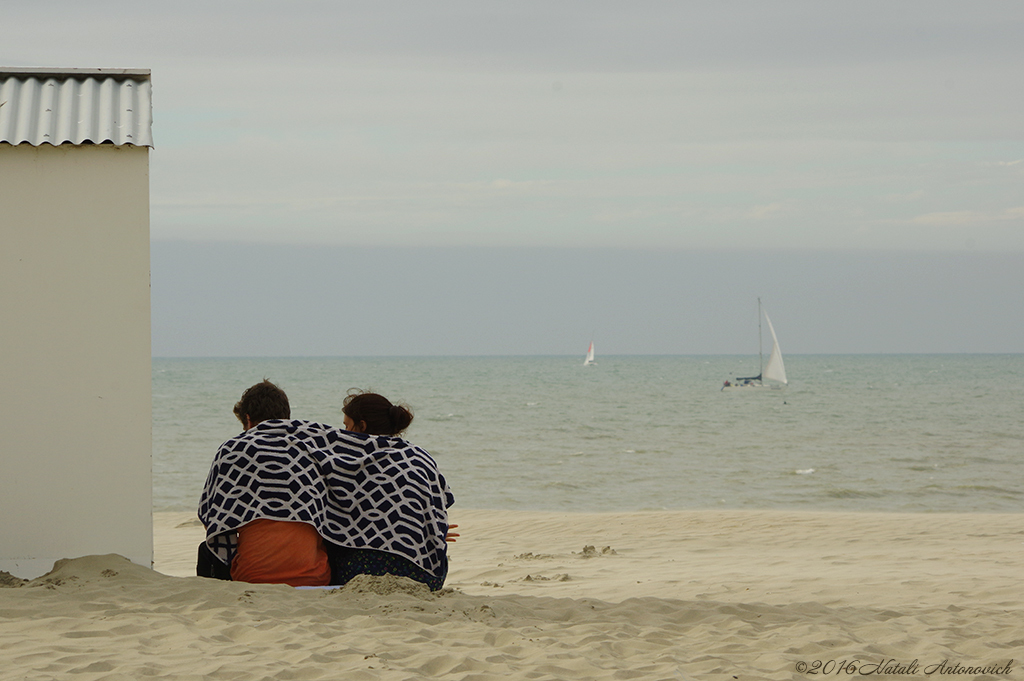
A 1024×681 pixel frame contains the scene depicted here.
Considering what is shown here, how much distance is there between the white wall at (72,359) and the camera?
4.65m

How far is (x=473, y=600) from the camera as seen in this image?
14.9 feet

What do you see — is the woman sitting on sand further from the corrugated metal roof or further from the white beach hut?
the corrugated metal roof

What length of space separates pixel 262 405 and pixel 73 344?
1.20 meters

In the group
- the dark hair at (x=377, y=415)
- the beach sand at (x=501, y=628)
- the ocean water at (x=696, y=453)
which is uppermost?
the dark hair at (x=377, y=415)

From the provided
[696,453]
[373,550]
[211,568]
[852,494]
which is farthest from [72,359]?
[696,453]

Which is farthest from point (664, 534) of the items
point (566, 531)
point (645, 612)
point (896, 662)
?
point (896, 662)

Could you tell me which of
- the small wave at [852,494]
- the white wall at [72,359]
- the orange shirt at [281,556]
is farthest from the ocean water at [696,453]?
the orange shirt at [281,556]

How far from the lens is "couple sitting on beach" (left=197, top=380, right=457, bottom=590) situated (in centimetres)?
411

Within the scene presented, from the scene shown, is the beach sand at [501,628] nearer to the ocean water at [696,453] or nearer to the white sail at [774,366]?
the ocean water at [696,453]

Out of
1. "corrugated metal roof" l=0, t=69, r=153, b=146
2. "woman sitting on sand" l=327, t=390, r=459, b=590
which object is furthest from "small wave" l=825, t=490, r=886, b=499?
"corrugated metal roof" l=0, t=69, r=153, b=146

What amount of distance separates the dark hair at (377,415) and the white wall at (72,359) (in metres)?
1.20

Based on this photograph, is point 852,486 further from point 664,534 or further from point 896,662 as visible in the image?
point 896,662

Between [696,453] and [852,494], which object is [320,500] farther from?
[696,453]

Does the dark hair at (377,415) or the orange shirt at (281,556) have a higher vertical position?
the dark hair at (377,415)
